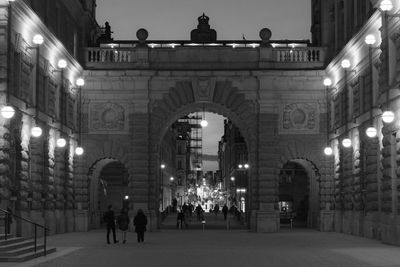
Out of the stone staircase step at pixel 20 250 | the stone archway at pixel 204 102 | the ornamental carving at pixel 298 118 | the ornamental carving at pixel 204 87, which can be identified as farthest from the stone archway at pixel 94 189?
the stone staircase step at pixel 20 250

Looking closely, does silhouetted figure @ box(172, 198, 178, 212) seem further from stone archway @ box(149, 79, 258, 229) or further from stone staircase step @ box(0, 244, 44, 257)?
stone staircase step @ box(0, 244, 44, 257)

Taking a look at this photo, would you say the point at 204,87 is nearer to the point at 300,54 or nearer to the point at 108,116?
the point at 108,116

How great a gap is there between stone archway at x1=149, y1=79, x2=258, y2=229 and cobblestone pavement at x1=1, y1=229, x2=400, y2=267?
31.7ft

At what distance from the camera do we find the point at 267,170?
44.4 m

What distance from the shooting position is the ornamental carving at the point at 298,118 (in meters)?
44.9

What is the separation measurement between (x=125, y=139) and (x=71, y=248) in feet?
54.3

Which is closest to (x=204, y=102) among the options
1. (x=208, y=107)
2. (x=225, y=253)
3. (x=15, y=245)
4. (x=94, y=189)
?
(x=208, y=107)

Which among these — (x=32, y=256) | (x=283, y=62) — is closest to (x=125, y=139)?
(x=283, y=62)

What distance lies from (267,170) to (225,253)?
18147mm

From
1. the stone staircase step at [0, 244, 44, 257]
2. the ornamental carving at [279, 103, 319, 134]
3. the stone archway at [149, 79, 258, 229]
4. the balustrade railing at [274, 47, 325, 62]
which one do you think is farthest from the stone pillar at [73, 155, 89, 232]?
the stone staircase step at [0, 244, 44, 257]

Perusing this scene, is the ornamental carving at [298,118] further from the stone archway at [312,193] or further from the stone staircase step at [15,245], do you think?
the stone staircase step at [15,245]

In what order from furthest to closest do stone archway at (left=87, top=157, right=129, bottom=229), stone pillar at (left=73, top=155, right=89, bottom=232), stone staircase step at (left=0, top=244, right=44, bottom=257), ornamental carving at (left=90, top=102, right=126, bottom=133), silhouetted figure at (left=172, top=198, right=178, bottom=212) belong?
1. silhouetted figure at (left=172, top=198, right=178, bottom=212)
2. stone archway at (left=87, top=157, right=129, bottom=229)
3. ornamental carving at (left=90, top=102, right=126, bottom=133)
4. stone pillar at (left=73, top=155, right=89, bottom=232)
5. stone staircase step at (left=0, top=244, right=44, bottom=257)

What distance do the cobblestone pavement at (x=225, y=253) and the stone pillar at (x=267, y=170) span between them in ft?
27.5

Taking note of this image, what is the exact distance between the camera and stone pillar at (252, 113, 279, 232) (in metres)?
44.1
